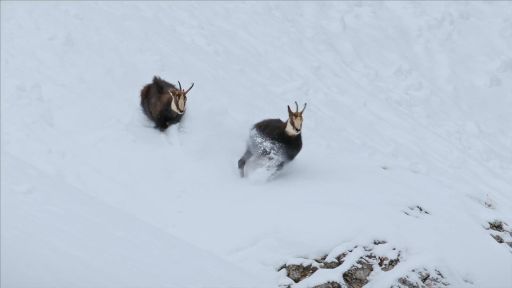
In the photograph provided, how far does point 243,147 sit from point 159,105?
64.6 inches

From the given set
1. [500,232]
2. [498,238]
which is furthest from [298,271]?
[500,232]

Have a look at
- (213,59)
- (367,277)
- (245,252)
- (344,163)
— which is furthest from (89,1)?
(367,277)

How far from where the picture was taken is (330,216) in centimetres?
905

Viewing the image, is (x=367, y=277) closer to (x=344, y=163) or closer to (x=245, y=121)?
(x=344, y=163)

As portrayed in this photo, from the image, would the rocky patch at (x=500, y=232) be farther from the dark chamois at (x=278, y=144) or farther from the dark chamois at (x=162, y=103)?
the dark chamois at (x=162, y=103)

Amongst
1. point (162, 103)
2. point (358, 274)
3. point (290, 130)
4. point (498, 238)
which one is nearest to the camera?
point (358, 274)

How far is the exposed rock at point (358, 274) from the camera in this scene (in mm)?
8391

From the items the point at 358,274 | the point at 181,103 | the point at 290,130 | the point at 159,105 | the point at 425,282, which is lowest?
the point at 159,105

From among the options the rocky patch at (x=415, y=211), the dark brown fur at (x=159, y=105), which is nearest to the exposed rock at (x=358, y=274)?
the rocky patch at (x=415, y=211)

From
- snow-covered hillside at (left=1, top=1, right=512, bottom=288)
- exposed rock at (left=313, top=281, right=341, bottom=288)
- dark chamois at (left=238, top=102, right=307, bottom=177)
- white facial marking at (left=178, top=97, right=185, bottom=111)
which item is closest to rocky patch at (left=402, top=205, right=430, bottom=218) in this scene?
snow-covered hillside at (left=1, top=1, right=512, bottom=288)

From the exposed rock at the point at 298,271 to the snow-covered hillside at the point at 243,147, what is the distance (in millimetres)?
26

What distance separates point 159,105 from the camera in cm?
1129

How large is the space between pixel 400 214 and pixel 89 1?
31.5 ft

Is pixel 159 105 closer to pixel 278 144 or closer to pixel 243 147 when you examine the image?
pixel 243 147
